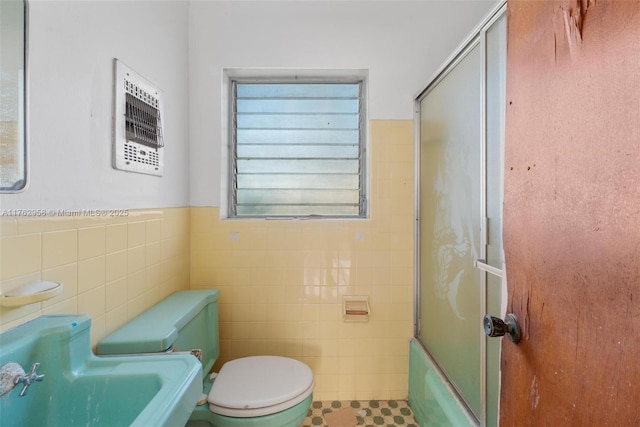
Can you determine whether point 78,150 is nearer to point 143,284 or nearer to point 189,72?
point 143,284

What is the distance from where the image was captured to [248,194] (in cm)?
173

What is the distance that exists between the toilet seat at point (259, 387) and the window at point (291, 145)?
2.75 ft

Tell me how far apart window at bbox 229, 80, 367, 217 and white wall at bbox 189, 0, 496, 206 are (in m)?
0.16

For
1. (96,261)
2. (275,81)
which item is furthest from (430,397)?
(275,81)

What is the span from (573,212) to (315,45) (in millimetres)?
1544

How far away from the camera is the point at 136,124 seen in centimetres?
111

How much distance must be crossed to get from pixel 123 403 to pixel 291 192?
1234 millimetres

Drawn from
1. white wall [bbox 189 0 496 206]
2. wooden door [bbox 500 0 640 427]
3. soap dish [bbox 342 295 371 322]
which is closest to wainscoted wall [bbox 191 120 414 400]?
soap dish [bbox 342 295 371 322]

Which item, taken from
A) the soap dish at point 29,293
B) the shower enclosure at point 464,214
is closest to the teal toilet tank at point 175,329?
the soap dish at point 29,293

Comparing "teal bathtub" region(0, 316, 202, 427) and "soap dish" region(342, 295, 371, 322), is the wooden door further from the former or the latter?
"soap dish" region(342, 295, 371, 322)

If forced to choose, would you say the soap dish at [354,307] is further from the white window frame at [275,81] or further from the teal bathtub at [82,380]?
the teal bathtub at [82,380]

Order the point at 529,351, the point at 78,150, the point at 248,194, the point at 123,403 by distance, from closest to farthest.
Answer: the point at 529,351 → the point at 123,403 → the point at 78,150 → the point at 248,194

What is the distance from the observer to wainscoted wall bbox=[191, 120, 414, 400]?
5.14 ft

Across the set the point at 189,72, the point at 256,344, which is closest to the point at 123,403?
the point at 256,344
